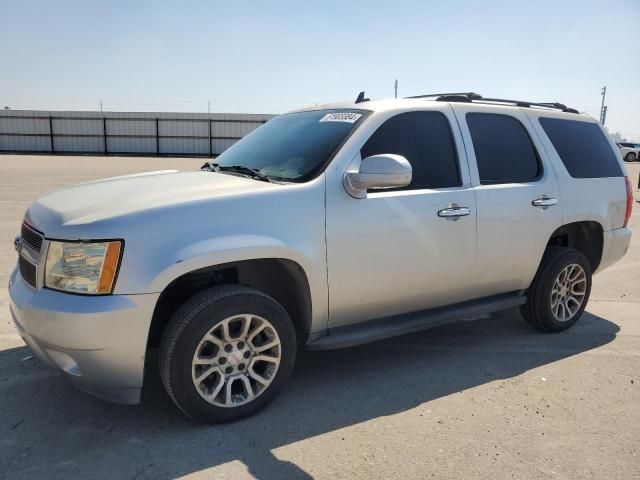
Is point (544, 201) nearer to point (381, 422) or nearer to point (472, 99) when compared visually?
point (472, 99)

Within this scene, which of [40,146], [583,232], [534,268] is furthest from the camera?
[40,146]

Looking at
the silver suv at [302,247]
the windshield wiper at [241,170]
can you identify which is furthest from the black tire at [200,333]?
the windshield wiper at [241,170]

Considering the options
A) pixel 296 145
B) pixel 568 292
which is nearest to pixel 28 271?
pixel 296 145

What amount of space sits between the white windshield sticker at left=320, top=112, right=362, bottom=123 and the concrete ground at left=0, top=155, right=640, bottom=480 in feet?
5.88

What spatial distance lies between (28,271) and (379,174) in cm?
210

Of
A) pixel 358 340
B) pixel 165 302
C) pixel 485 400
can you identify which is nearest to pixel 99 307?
pixel 165 302

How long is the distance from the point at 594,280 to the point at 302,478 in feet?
17.1

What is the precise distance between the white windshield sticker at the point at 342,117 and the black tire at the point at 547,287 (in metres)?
2.12

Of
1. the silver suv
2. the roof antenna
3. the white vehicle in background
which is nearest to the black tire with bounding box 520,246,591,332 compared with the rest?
the silver suv

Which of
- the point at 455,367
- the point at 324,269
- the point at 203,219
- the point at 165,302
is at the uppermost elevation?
the point at 203,219

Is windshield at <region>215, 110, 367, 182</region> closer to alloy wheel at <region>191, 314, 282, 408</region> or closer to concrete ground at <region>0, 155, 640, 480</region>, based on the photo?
alloy wheel at <region>191, 314, 282, 408</region>

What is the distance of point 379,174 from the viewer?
3.19 meters

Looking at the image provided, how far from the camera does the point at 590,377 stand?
150 inches

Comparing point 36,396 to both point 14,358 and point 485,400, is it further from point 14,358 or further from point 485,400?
point 485,400
